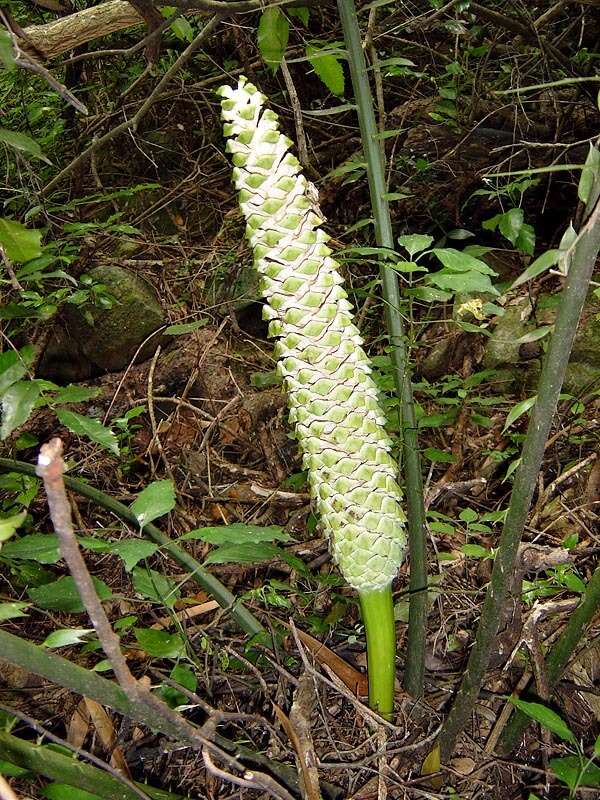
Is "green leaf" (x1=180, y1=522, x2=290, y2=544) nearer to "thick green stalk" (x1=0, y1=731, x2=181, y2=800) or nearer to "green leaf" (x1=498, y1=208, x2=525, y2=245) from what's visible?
"thick green stalk" (x1=0, y1=731, x2=181, y2=800)

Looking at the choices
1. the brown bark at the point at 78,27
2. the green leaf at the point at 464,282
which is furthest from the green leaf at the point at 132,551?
the brown bark at the point at 78,27

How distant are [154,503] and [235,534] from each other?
137 mm

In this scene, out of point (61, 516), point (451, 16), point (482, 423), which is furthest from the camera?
point (451, 16)

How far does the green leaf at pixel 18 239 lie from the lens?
1024 mm

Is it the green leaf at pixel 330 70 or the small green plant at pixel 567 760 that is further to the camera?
the green leaf at pixel 330 70

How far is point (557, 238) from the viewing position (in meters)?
2.58

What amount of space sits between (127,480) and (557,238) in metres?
1.73

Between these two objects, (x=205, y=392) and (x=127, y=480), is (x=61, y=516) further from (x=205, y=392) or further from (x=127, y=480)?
(x=205, y=392)

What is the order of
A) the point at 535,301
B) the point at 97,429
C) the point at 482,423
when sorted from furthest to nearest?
the point at 535,301
the point at 482,423
the point at 97,429

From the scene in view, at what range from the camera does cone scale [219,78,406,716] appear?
35.1 inches

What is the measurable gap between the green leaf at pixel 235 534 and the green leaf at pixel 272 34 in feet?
2.93

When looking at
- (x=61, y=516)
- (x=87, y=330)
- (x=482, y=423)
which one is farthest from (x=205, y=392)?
(x=61, y=516)

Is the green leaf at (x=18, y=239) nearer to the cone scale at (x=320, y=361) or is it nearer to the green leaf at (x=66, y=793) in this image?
the cone scale at (x=320, y=361)

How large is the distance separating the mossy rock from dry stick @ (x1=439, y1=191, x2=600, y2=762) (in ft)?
6.62
